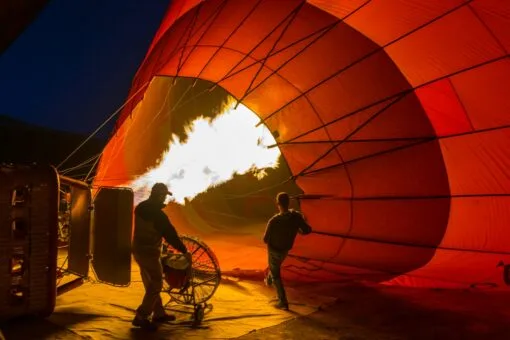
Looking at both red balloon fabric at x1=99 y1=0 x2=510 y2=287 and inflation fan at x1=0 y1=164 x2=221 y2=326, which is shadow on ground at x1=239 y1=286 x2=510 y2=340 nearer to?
red balloon fabric at x1=99 y1=0 x2=510 y2=287

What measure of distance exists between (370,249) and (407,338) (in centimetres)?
217

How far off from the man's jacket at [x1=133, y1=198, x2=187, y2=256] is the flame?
3.99 metres

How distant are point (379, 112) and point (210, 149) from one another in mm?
3642

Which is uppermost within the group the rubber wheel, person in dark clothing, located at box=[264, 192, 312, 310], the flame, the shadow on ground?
the flame

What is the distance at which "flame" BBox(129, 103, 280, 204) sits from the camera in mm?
8312

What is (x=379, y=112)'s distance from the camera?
6.27 metres

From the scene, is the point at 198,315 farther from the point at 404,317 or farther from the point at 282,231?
the point at 404,317

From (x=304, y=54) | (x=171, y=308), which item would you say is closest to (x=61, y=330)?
(x=171, y=308)

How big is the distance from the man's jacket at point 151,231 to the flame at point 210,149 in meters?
3.99

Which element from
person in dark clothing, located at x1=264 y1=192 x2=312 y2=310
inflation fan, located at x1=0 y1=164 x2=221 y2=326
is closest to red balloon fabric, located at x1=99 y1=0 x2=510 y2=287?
person in dark clothing, located at x1=264 y1=192 x2=312 y2=310

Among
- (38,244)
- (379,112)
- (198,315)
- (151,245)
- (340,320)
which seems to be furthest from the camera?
(379,112)

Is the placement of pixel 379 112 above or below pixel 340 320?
above

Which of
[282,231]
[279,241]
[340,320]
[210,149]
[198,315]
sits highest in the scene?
[210,149]

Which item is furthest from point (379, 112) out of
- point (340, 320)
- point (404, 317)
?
point (340, 320)
